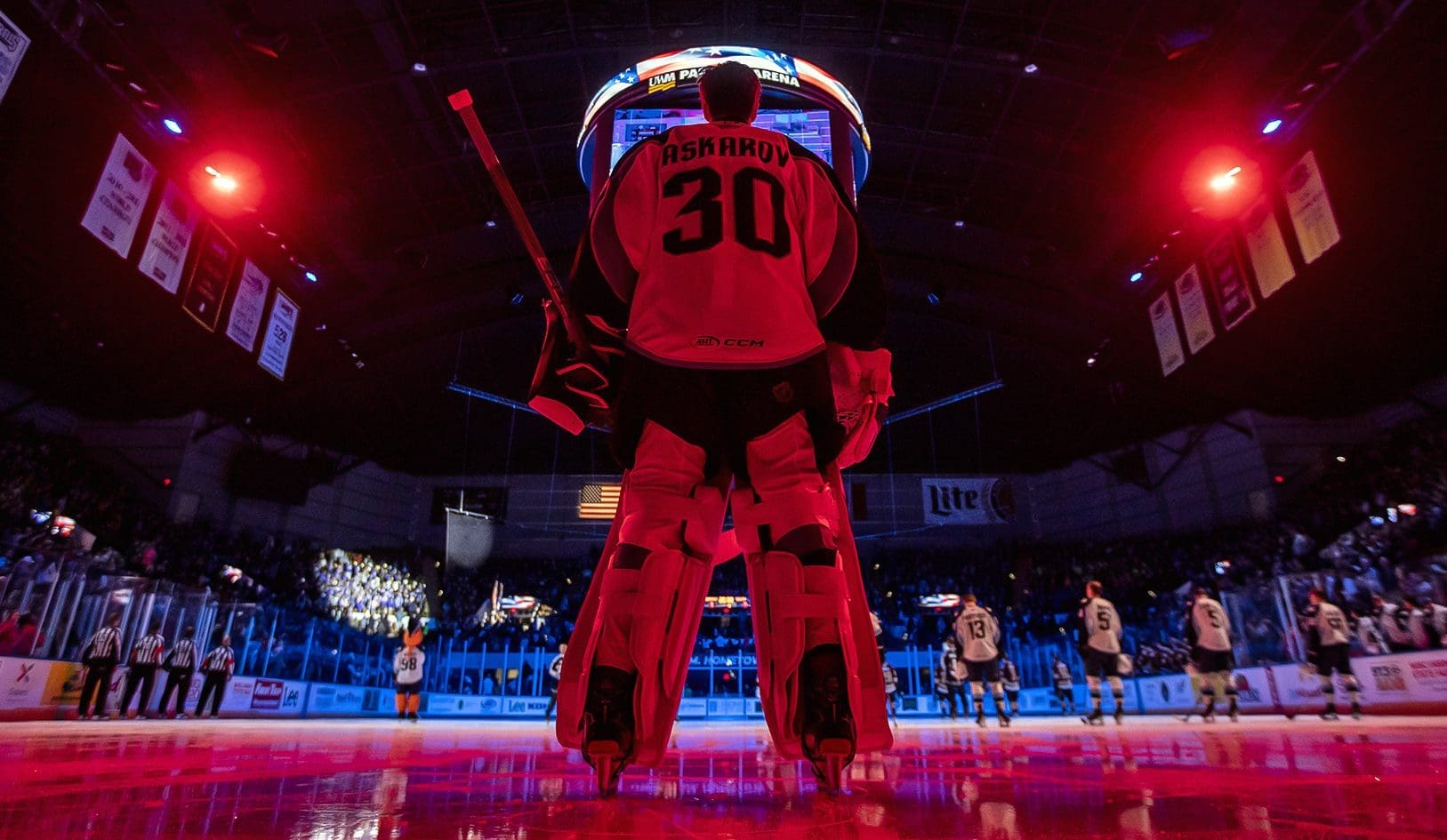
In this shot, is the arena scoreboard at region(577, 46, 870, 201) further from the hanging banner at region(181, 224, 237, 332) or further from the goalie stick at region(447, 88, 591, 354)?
the hanging banner at region(181, 224, 237, 332)

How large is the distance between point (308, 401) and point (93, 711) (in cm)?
1110

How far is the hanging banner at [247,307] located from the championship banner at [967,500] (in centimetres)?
1810

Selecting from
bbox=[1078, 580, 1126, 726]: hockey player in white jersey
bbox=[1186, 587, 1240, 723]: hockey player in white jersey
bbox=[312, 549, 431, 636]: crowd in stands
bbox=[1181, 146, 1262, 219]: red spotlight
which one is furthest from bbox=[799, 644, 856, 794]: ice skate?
bbox=[312, 549, 431, 636]: crowd in stands

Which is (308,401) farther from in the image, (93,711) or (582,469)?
(93,711)

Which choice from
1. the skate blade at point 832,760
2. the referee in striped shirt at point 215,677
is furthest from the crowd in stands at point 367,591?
the skate blade at point 832,760

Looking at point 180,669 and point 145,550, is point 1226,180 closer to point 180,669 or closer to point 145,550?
point 180,669

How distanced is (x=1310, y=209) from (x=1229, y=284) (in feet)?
6.77

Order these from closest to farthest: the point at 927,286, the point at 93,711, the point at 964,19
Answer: the point at 93,711 < the point at 964,19 < the point at 927,286

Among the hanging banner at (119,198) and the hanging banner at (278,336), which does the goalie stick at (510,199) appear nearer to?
the hanging banner at (119,198)

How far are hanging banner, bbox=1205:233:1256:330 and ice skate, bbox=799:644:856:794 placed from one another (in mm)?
14040

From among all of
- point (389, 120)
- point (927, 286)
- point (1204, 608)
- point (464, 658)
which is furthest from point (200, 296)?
point (1204, 608)

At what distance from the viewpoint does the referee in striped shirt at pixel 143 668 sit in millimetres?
11641

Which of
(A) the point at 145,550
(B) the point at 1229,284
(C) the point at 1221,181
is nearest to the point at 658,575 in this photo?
(C) the point at 1221,181

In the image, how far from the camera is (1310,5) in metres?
9.70
